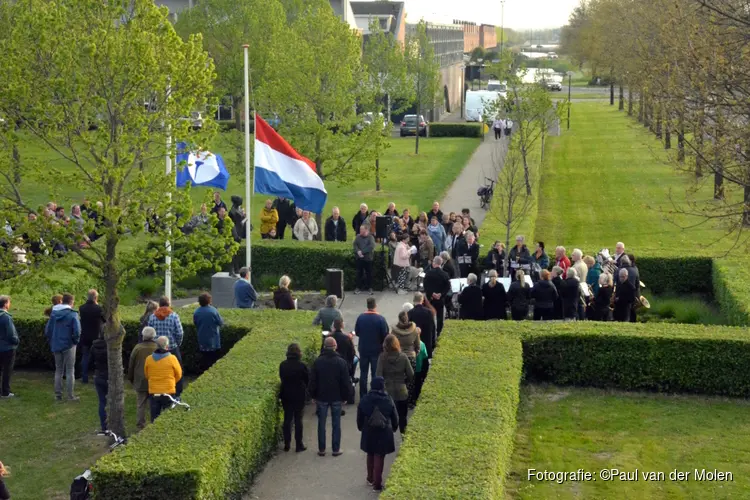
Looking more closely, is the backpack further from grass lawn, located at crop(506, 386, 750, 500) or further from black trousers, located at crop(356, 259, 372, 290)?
black trousers, located at crop(356, 259, 372, 290)

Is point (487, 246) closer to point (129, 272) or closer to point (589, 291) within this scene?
point (589, 291)

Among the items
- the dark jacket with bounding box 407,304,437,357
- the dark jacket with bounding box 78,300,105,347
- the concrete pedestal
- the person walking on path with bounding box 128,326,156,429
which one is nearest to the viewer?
the person walking on path with bounding box 128,326,156,429

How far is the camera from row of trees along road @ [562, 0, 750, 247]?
17156 mm

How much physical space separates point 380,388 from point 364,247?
390 inches

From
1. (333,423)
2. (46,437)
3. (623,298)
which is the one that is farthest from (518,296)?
(46,437)

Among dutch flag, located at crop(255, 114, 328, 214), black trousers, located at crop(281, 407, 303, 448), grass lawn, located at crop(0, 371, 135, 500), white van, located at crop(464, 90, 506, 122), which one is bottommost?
grass lawn, located at crop(0, 371, 135, 500)

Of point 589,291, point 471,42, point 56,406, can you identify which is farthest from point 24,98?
point 471,42

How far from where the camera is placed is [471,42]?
121750 mm

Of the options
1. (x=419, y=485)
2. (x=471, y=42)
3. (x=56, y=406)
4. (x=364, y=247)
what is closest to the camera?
(x=419, y=485)

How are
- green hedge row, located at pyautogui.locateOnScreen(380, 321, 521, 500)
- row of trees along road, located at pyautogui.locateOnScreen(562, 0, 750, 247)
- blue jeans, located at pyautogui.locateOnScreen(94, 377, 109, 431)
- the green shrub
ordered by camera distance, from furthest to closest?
the green shrub, row of trees along road, located at pyautogui.locateOnScreen(562, 0, 750, 247), blue jeans, located at pyautogui.locateOnScreen(94, 377, 109, 431), green hedge row, located at pyautogui.locateOnScreen(380, 321, 521, 500)

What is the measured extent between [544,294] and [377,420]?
21.6ft

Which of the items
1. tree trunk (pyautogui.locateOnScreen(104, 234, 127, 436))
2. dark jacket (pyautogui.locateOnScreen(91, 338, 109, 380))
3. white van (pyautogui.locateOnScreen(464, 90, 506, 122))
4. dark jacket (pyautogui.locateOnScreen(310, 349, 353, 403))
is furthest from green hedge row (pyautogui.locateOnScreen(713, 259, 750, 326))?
white van (pyautogui.locateOnScreen(464, 90, 506, 122))

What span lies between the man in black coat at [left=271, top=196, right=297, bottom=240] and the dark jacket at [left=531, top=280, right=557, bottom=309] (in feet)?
31.9

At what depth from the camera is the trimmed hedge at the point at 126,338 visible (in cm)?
1584
